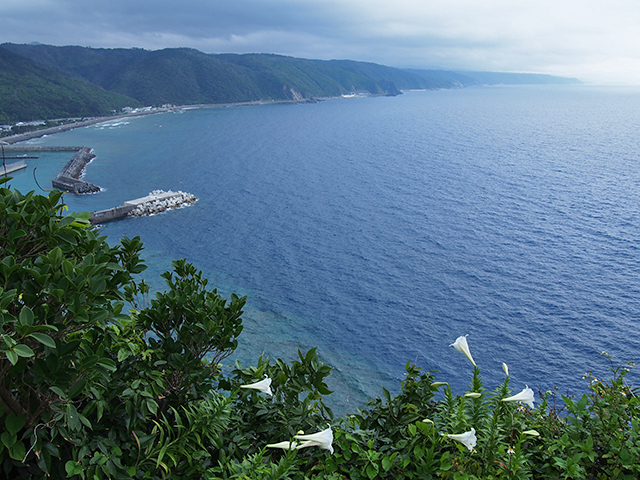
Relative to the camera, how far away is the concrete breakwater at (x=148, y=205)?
48.2 meters

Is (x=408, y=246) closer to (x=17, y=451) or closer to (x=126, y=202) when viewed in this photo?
(x=126, y=202)

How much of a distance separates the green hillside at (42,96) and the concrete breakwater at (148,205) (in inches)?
3949

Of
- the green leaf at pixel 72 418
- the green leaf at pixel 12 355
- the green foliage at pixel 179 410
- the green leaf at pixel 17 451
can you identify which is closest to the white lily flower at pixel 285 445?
the green foliage at pixel 179 410

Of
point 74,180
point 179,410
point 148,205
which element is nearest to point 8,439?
point 179,410

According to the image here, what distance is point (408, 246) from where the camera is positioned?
39.8 m

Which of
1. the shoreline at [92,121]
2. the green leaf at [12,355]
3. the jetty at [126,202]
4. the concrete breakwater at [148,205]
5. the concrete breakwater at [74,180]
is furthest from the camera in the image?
the shoreline at [92,121]

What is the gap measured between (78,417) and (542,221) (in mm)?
50000

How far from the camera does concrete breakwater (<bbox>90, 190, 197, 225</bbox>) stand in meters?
48.2

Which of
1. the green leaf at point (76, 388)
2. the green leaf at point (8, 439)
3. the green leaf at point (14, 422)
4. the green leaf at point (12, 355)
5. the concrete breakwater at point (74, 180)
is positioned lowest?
the concrete breakwater at point (74, 180)

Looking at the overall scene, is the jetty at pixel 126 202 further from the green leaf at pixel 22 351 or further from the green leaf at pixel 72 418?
the green leaf at pixel 22 351

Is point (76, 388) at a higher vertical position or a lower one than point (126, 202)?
higher

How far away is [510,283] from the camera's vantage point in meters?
32.5

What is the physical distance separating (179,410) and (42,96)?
170095mm

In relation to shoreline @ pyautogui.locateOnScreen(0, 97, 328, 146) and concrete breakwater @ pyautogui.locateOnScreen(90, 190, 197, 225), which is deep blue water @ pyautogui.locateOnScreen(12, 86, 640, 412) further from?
shoreline @ pyautogui.locateOnScreen(0, 97, 328, 146)
